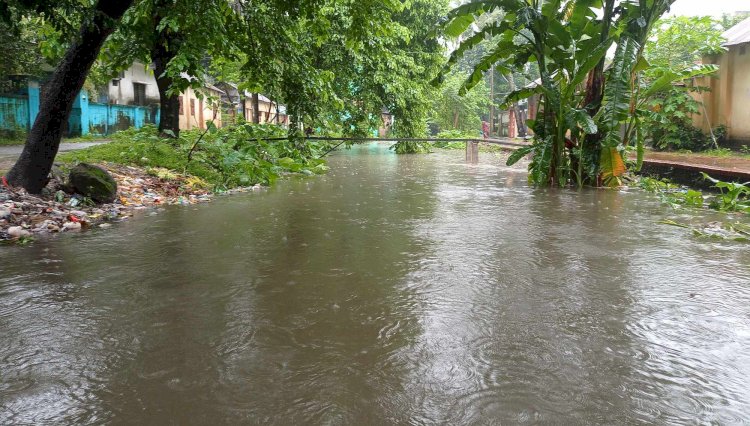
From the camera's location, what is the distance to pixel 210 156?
11141 millimetres

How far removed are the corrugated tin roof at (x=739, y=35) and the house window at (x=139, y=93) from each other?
26.5 m

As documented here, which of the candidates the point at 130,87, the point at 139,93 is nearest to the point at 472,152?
the point at 130,87

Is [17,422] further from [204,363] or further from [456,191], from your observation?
[456,191]

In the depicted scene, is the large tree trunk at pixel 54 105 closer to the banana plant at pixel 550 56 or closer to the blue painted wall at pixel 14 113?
the banana plant at pixel 550 56

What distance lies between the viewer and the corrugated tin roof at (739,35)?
1450 cm

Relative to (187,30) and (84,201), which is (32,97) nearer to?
(187,30)

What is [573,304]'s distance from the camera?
3.33 metres

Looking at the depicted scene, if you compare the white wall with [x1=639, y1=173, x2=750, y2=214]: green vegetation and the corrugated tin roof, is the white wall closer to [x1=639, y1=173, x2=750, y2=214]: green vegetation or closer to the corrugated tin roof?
the corrugated tin roof

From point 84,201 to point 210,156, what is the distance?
4373 mm

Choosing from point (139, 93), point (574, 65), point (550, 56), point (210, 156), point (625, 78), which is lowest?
point (210, 156)

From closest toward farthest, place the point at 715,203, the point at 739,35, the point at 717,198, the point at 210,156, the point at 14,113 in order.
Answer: the point at 715,203
the point at 717,198
the point at 210,156
the point at 739,35
the point at 14,113

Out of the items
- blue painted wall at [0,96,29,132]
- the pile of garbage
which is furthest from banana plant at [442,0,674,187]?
blue painted wall at [0,96,29,132]

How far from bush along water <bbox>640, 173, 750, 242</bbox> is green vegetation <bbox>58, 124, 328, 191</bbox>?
20.6 feet

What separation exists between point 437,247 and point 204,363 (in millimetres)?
2815
